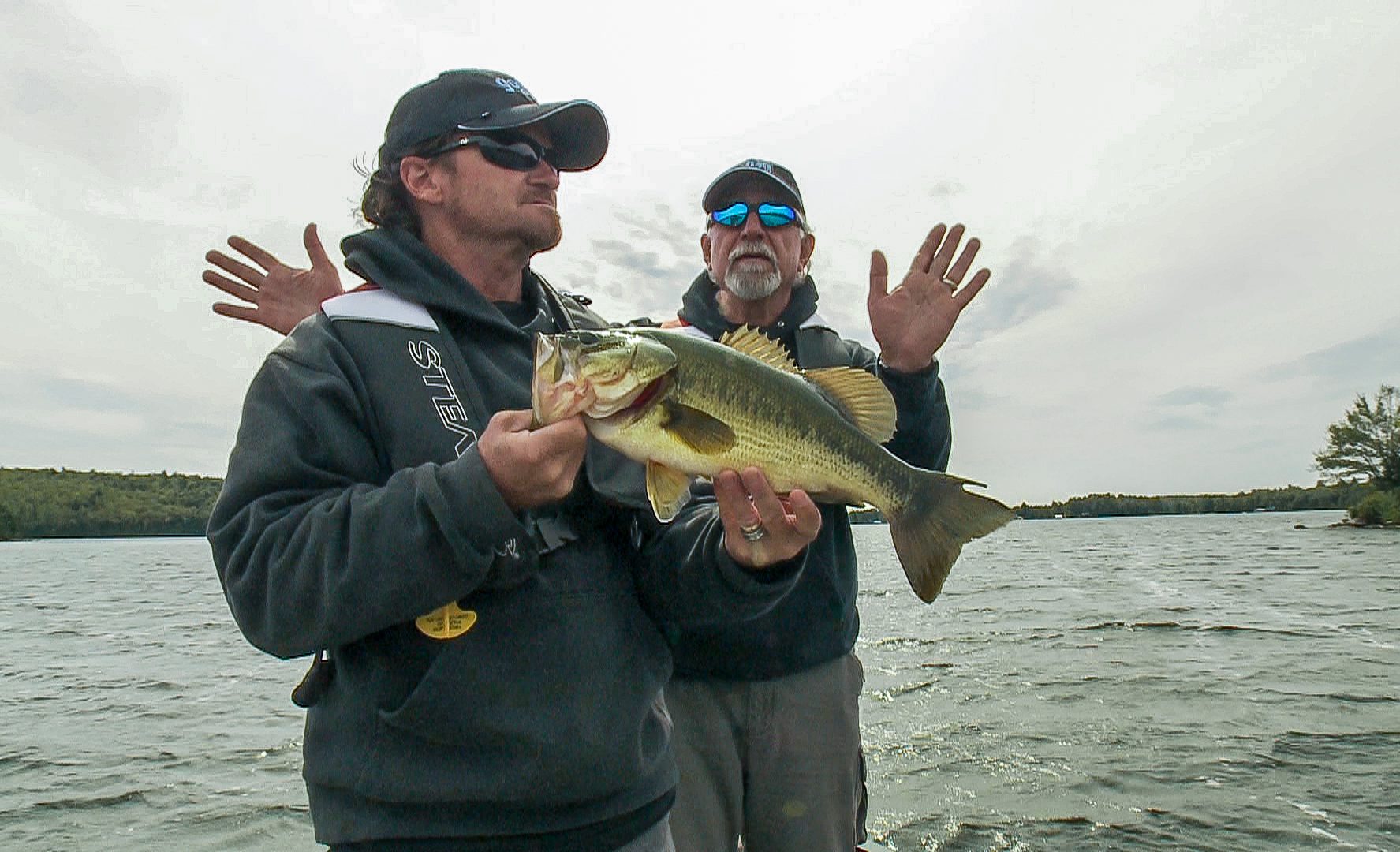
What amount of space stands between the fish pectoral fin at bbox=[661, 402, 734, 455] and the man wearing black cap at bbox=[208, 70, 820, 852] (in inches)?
4.2

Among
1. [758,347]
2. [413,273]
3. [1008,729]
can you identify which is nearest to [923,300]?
[758,347]

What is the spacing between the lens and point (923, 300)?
13.3ft

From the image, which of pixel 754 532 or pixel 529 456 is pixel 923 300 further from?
pixel 529 456

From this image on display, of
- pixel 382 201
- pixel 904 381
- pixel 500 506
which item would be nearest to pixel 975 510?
pixel 904 381

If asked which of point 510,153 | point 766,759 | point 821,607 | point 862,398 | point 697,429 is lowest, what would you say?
point 766,759

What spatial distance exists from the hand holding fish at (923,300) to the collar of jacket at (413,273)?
6.24 feet

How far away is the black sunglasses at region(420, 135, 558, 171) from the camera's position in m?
2.91

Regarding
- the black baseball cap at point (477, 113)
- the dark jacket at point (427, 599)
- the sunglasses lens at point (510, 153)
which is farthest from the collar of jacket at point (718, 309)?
the dark jacket at point (427, 599)

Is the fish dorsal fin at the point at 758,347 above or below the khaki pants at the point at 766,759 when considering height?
above

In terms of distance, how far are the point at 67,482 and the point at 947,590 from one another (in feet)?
325

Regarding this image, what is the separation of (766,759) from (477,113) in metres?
2.95

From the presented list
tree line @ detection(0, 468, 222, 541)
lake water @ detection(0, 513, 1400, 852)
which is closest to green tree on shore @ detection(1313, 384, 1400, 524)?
lake water @ detection(0, 513, 1400, 852)

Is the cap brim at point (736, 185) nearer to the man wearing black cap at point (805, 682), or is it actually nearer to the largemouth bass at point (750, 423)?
the man wearing black cap at point (805, 682)

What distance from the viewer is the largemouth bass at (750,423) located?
2336mm
